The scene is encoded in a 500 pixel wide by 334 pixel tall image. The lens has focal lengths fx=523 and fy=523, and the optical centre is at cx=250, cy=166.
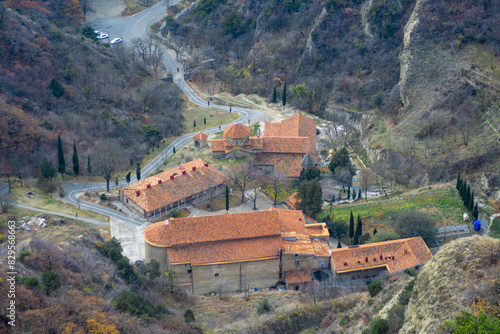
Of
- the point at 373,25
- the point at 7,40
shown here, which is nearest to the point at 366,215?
the point at 373,25

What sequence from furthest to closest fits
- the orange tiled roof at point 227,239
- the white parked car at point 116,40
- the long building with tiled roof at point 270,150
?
the white parked car at point 116,40, the long building with tiled roof at point 270,150, the orange tiled roof at point 227,239

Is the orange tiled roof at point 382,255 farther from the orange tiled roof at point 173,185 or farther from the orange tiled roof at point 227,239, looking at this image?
the orange tiled roof at point 173,185

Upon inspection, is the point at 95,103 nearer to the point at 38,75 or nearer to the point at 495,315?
the point at 38,75

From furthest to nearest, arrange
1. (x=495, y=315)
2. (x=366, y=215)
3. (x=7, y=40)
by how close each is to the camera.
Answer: (x=7, y=40)
(x=366, y=215)
(x=495, y=315)

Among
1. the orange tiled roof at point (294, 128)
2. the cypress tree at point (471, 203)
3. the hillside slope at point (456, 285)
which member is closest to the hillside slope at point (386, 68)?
the cypress tree at point (471, 203)

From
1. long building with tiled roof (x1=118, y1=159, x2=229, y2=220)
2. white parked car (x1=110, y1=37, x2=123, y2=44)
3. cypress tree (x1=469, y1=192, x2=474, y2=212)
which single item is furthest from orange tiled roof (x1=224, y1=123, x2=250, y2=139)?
white parked car (x1=110, y1=37, x2=123, y2=44)

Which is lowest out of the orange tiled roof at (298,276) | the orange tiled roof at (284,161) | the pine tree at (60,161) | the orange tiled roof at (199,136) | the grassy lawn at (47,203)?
the orange tiled roof at (298,276)
